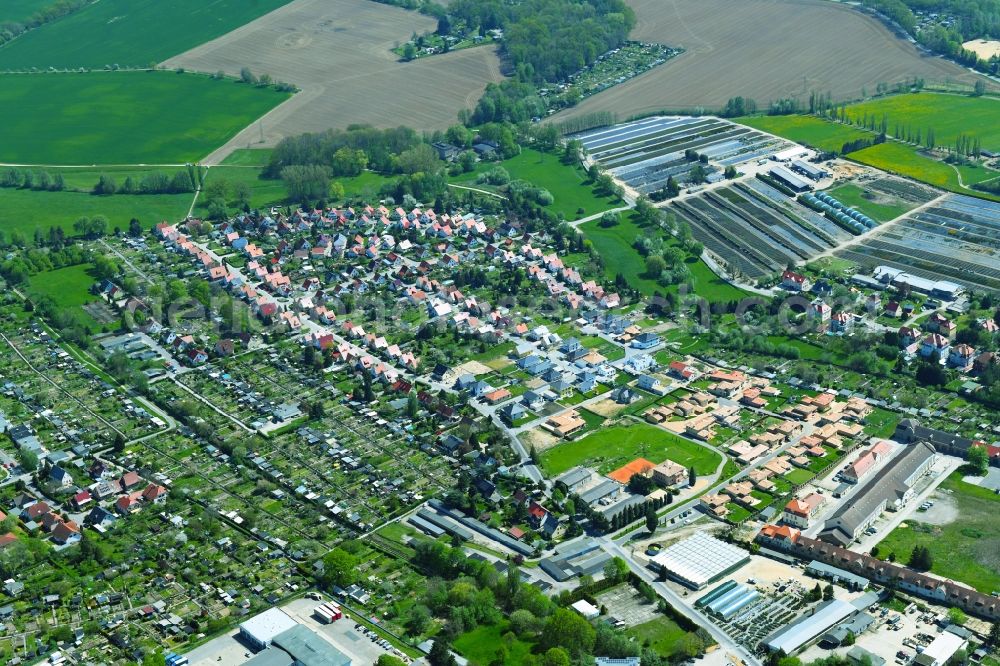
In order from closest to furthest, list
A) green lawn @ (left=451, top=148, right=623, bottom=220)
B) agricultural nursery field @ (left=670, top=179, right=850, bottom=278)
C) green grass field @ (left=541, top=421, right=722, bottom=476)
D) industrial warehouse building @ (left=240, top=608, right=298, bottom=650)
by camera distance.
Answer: industrial warehouse building @ (left=240, top=608, right=298, bottom=650)
green grass field @ (left=541, top=421, right=722, bottom=476)
agricultural nursery field @ (left=670, top=179, right=850, bottom=278)
green lawn @ (left=451, top=148, right=623, bottom=220)

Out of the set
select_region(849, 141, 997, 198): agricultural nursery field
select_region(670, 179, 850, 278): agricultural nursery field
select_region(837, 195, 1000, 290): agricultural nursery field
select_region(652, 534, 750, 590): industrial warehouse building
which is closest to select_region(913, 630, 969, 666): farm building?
select_region(652, 534, 750, 590): industrial warehouse building

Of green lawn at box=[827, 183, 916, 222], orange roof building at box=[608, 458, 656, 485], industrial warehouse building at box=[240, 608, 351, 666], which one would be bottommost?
orange roof building at box=[608, 458, 656, 485]

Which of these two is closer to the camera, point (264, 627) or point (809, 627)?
point (809, 627)

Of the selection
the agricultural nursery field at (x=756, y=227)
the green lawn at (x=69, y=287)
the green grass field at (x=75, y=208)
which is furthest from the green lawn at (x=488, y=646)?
the green grass field at (x=75, y=208)

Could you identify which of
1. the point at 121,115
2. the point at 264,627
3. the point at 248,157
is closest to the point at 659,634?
the point at 264,627

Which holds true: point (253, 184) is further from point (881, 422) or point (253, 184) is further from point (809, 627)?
point (809, 627)

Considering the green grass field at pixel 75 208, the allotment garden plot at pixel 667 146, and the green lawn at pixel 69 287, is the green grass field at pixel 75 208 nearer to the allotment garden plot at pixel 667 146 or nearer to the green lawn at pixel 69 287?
the green lawn at pixel 69 287

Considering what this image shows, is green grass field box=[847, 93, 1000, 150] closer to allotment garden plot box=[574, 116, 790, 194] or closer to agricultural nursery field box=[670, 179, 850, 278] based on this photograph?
allotment garden plot box=[574, 116, 790, 194]
